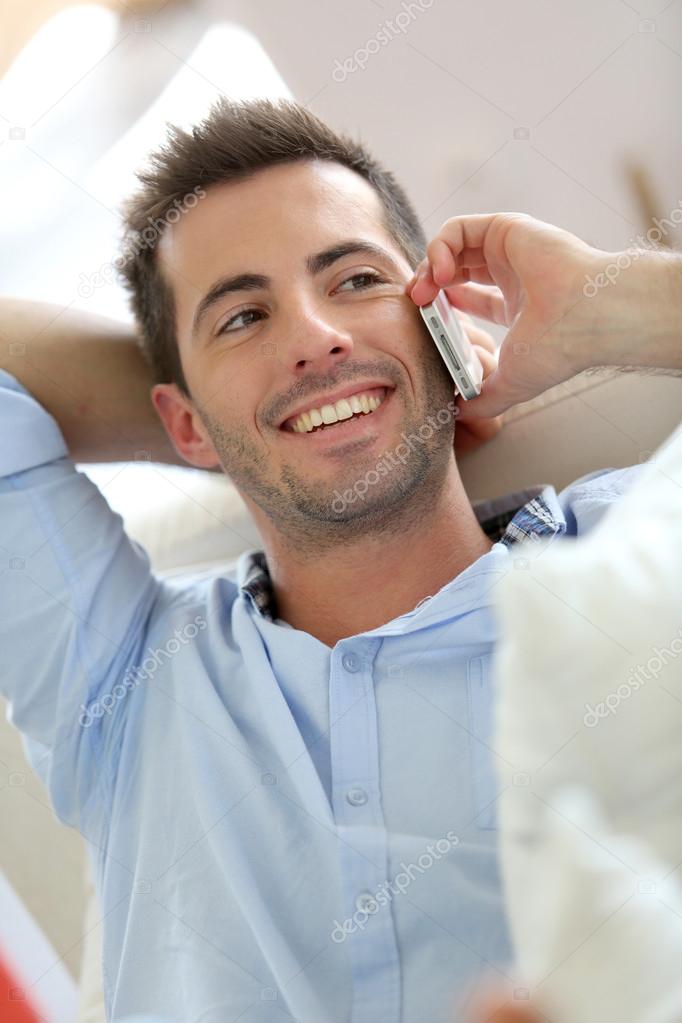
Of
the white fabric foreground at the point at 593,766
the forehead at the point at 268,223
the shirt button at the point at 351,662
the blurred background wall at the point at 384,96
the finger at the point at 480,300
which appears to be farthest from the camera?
the blurred background wall at the point at 384,96

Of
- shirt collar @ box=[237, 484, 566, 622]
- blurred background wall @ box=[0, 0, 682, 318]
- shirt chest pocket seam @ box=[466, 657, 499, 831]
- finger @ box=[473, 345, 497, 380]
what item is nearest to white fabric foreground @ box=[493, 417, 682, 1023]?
shirt chest pocket seam @ box=[466, 657, 499, 831]

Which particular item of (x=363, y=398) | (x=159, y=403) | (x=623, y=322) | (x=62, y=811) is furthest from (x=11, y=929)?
(x=623, y=322)

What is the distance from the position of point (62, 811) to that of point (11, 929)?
232mm

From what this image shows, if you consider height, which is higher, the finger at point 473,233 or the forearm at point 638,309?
the finger at point 473,233

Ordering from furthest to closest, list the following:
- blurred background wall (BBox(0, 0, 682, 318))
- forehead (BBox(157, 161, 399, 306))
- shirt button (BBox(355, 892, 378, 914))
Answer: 1. blurred background wall (BBox(0, 0, 682, 318))
2. forehead (BBox(157, 161, 399, 306))
3. shirt button (BBox(355, 892, 378, 914))

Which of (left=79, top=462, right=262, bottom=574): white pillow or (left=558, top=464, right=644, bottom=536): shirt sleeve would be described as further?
(left=79, top=462, right=262, bottom=574): white pillow

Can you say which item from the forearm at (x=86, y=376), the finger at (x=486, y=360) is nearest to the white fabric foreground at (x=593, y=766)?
the finger at (x=486, y=360)

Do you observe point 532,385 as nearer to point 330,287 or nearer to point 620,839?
point 330,287

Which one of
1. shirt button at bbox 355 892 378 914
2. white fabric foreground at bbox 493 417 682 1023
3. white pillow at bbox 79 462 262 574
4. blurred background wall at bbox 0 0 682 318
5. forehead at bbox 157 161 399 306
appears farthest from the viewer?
blurred background wall at bbox 0 0 682 318

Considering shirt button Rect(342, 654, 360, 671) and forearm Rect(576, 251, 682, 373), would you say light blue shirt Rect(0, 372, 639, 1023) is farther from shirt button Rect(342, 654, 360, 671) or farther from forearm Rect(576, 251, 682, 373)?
forearm Rect(576, 251, 682, 373)

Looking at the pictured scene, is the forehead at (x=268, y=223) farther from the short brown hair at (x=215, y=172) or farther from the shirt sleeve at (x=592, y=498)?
the shirt sleeve at (x=592, y=498)

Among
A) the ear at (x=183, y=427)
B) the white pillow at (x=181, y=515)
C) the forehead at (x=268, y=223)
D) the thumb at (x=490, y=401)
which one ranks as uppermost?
the forehead at (x=268, y=223)

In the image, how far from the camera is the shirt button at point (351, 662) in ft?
3.18

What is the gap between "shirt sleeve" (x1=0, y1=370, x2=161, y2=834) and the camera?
1.10 metres
